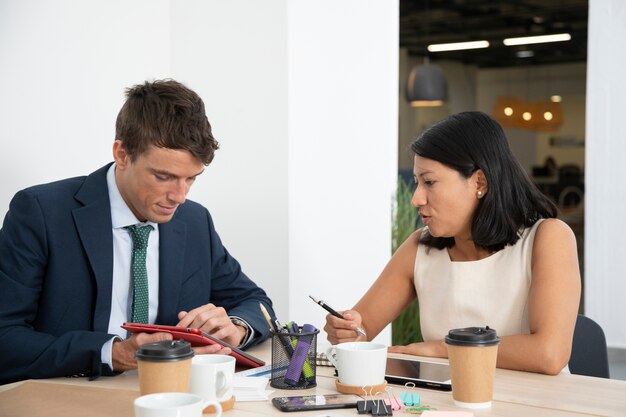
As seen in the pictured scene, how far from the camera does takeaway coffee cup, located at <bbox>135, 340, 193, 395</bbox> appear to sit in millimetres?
1440

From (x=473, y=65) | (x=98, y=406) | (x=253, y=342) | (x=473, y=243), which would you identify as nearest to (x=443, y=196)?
(x=473, y=243)

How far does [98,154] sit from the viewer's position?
269 cm

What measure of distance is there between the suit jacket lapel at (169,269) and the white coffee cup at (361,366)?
2.47ft

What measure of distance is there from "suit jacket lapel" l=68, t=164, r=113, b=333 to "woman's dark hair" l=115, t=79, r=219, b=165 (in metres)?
0.16

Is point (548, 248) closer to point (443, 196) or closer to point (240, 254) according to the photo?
point (443, 196)

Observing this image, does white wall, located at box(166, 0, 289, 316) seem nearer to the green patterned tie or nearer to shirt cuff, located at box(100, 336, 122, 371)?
the green patterned tie

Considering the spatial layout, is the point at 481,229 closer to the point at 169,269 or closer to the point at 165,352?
the point at 169,269

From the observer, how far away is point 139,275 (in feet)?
7.17

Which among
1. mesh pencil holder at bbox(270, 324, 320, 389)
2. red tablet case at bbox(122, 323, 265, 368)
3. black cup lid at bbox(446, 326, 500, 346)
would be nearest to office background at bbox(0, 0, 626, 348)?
red tablet case at bbox(122, 323, 265, 368)

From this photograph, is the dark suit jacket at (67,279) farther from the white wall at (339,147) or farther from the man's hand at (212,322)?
the white wall at (339,147)

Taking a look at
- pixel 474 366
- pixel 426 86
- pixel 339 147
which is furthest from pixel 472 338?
pixel 426 86

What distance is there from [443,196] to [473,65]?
16218 mm

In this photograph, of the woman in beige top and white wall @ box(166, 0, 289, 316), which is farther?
white wall @ box(166, 0, 289, 316)

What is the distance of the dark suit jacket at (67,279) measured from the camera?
1.88 m
